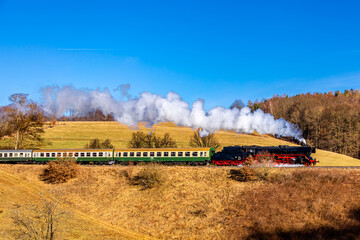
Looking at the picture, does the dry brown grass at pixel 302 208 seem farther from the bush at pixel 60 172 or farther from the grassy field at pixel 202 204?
the bush at pixel 60 172

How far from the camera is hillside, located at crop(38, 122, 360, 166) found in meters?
60.9

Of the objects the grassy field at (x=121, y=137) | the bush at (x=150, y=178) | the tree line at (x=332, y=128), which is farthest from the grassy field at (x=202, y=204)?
the tree line at (x=332, y=128)

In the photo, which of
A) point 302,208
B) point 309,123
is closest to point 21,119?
point 302,208

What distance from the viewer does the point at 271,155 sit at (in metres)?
37.6

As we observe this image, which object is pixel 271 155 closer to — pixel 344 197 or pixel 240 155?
pixel 240 155

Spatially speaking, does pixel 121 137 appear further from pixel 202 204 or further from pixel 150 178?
pixel 202 204

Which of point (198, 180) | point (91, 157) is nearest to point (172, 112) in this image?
point (198, 180)

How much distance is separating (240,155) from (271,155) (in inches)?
168

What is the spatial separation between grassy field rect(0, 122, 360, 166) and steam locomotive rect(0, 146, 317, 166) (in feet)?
62.8

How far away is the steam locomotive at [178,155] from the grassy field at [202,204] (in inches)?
145

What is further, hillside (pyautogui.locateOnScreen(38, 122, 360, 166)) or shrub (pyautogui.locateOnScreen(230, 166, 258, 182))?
hillside (pyautogui.locateOnScreen(38, 122, 360, 166))

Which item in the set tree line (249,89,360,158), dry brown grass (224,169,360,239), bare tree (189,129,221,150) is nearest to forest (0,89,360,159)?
tree line (249,89,360,158)

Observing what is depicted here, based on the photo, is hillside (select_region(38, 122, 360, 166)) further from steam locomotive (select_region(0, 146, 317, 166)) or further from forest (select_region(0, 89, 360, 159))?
steam locomotive (select_region(0, 146, 317, 166))

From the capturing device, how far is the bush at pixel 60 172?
37481 millimetres
